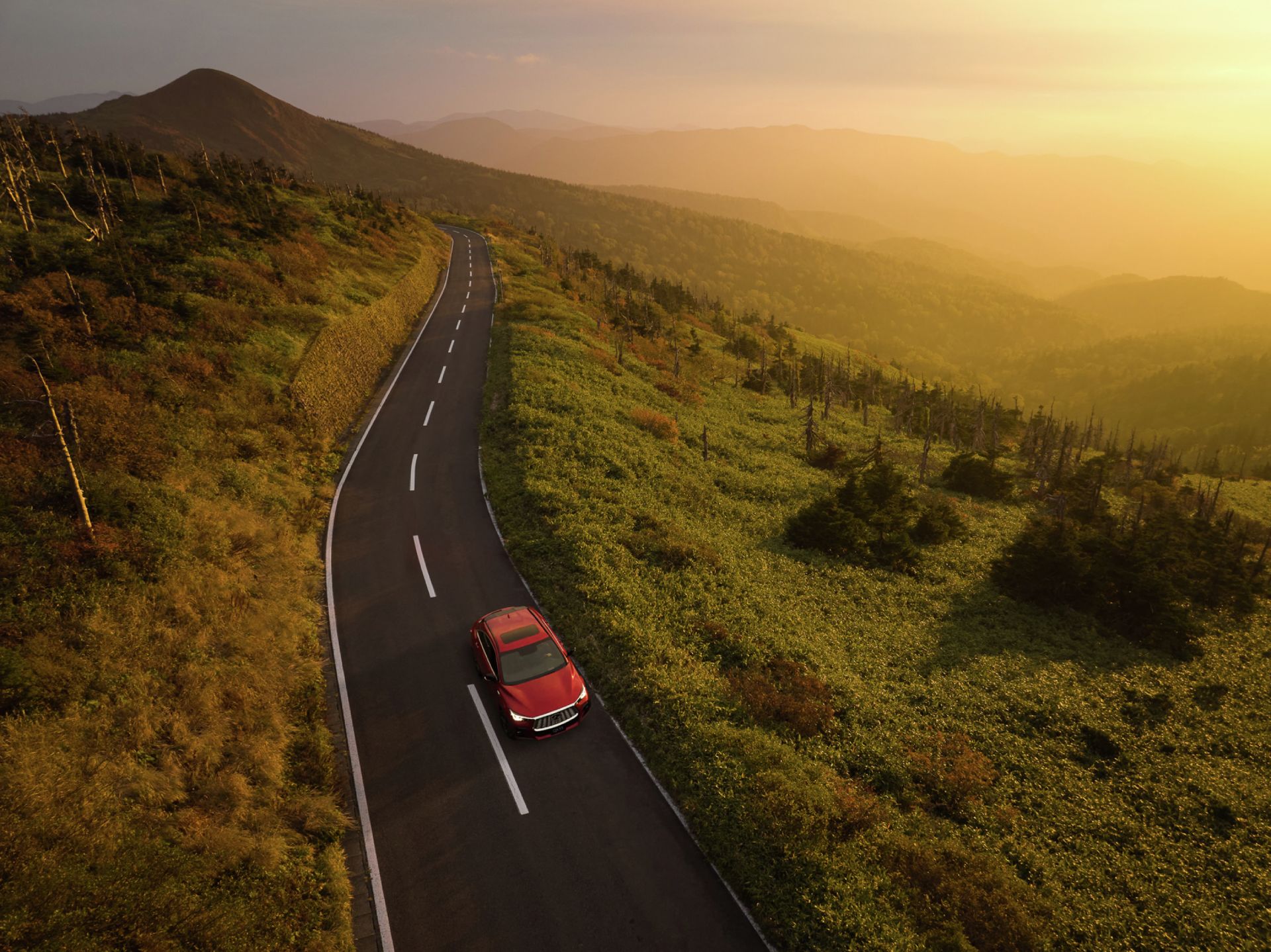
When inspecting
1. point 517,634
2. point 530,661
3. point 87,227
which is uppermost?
point 87,227

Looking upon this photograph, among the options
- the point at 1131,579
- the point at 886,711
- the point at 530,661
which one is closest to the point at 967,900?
the point at 886,711

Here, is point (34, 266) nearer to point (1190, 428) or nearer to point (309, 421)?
point (309, 421)

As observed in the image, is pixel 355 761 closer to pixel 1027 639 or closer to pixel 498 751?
pixel 498 751

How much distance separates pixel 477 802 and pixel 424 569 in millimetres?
10328

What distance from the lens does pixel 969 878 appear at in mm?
12078

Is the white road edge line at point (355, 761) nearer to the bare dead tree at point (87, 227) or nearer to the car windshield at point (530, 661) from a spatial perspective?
the car windshield at point (530, 661)

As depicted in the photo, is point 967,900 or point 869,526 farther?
point 869,526

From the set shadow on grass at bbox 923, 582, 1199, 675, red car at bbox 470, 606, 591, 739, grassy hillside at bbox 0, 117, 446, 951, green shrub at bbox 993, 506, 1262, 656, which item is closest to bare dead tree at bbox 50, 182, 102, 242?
grassy hillside at bbox 0, 117, 446, 951

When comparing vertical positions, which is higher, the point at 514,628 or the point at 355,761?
the point at 514,628

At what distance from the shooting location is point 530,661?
1539 centimetres

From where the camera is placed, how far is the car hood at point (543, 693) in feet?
47.4

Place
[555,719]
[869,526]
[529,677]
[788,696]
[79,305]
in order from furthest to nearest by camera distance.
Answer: [869,526] → [79,305] → [788,696] → [529,677] → [555,719]

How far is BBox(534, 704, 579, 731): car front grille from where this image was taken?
47.2 feet

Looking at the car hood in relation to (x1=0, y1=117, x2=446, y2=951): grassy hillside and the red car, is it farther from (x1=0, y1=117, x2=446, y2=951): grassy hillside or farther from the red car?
(x1=0, y1=117, x2=446, y2=951): grassy hillside
